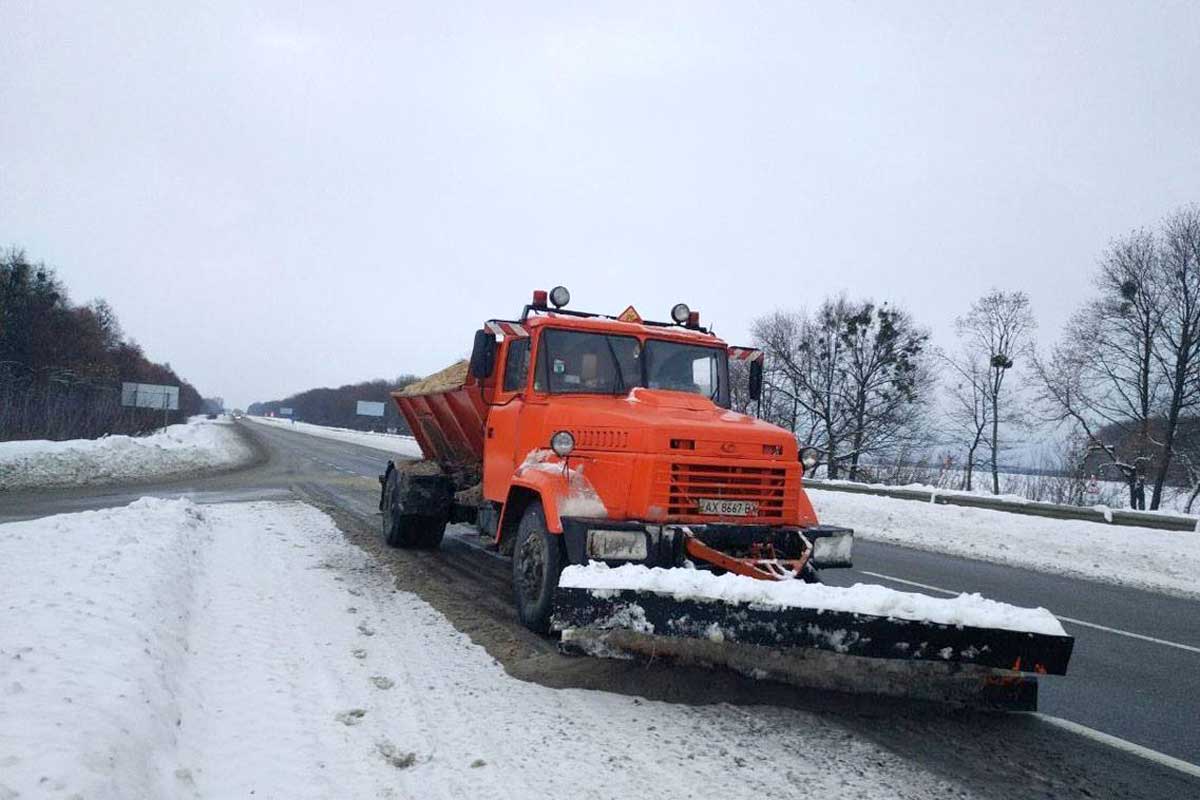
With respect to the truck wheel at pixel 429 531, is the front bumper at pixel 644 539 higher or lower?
higher

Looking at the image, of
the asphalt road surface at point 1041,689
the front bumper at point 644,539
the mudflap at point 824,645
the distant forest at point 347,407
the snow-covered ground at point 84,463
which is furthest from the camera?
the distant forest at point 347,407

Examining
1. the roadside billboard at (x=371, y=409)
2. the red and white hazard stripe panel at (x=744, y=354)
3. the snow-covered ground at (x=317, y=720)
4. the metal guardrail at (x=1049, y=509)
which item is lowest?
the snow-covered ground at (x=317, y=720)

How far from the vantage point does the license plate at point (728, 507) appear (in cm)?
555

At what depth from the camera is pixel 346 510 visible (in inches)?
561

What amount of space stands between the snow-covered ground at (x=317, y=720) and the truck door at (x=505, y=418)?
151 centimetres

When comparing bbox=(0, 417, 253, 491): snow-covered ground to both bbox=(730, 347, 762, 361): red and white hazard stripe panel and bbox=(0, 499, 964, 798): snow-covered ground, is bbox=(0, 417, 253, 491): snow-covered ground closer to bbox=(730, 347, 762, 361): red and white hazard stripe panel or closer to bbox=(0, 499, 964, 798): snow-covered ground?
bbox=(0, 499, 964, 798): snow-covered ground

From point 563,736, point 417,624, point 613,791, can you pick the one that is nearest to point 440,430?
point 417,624

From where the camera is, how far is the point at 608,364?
685cm

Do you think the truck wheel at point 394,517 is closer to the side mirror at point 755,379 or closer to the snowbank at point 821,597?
the side mirror at point 755,379

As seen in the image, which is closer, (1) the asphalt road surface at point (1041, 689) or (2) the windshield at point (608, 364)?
(1) the asphalt road surface at point (1041, 689)

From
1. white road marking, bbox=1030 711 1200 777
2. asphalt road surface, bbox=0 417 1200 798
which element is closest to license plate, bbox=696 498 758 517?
asphalt road surface, bbox=0 417 1200 798

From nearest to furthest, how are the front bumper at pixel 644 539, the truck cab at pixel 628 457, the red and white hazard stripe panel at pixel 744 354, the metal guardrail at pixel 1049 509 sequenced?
the front bumper at pixel 644 539, the truck cab at pixel 628 457, the red and white hazard stripe panel at pixel 744 354, the metal guardrail at pixel 1049 509

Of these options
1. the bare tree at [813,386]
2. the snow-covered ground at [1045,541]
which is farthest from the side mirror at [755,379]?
the bare tree at [813,386]

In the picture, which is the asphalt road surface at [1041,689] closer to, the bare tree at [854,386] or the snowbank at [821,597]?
the snowbank at [821,597]
